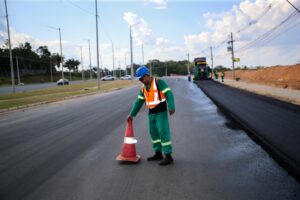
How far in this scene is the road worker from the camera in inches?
262

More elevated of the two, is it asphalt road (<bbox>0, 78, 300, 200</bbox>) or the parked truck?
the parked truck

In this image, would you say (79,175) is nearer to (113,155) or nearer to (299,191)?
(113,155)

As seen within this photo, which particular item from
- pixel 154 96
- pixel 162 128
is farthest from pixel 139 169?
pixel 154 96

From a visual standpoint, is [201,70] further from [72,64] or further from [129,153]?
[72,64]

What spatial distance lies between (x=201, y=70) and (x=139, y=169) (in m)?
51.1

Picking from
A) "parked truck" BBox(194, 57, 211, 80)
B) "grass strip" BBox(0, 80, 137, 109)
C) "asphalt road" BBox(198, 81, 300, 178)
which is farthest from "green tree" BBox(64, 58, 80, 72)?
"asphalt road" BBox(198, 81, 300, 178)

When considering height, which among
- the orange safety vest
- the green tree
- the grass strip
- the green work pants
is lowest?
the grass strip

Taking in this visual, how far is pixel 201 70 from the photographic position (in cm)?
5641

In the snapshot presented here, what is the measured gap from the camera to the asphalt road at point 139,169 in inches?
198

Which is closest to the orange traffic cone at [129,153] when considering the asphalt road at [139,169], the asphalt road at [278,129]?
the asphalt road at [139,169]

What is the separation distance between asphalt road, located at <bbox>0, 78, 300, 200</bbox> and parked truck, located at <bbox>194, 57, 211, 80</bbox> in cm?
4658

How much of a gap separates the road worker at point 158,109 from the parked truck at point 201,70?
50027mm

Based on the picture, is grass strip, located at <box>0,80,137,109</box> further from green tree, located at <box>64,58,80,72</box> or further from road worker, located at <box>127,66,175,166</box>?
green tree, located at <box>64,58,80,72</box>

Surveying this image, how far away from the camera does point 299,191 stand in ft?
16.0
